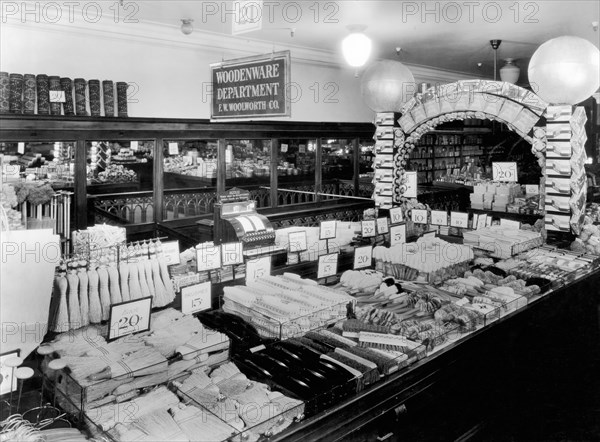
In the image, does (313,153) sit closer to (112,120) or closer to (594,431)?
(112,120)

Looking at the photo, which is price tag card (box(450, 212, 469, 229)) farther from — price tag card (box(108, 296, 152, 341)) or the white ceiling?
price tag card (box(108, 296, 152, 341))

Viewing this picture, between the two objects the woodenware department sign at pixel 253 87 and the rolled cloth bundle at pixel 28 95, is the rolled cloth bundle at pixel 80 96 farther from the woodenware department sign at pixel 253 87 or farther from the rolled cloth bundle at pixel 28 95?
the woodenware department sign at pixel 253 87

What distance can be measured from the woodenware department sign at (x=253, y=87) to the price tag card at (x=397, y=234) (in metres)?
1.48

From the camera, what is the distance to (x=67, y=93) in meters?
5.67

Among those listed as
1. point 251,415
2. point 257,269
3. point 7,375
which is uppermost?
point 257,269

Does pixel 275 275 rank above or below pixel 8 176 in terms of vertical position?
below

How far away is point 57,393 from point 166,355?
492mm

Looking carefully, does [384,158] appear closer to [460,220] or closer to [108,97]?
[460,220]

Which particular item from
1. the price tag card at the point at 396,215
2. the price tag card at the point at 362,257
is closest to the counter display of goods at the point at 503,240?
the price tag card at the point at 396,215

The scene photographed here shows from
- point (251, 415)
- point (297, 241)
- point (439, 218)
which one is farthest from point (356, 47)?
point (251, 415)

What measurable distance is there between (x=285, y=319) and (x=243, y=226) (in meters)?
1.68

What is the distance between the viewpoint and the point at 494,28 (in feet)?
21.7

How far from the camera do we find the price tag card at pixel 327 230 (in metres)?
4.42

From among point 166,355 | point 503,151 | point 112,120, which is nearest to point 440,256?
point 166,355
